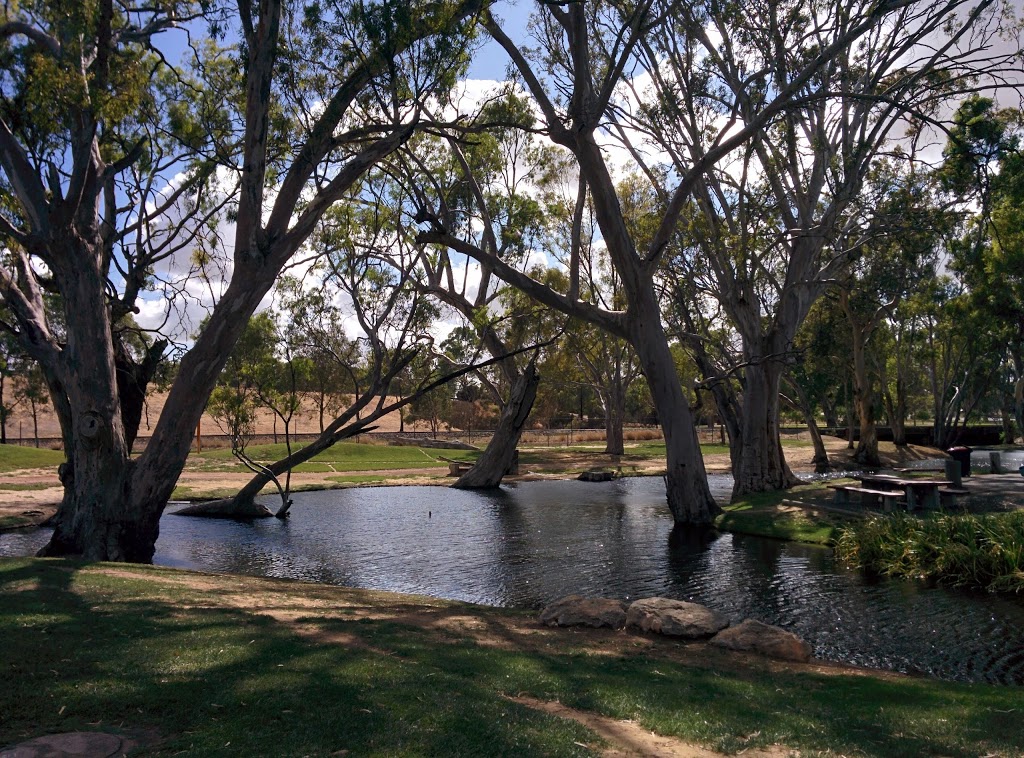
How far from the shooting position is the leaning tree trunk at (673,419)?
827 inches

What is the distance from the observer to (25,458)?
36438 mm

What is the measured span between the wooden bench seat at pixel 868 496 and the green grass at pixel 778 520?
114cm

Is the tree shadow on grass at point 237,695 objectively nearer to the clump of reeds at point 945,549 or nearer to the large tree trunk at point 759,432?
the clump of reeds at point 945,549

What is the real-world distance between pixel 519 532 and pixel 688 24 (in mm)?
14235

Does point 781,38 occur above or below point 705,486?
above

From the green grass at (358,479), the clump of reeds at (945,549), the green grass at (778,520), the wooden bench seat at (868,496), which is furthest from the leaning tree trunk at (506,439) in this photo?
the clump of reeds at (945,549)

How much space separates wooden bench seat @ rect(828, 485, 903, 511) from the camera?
19172 millimetres

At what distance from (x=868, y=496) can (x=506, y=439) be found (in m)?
16.5

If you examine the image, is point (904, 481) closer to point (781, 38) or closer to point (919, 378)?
point (781, 38)

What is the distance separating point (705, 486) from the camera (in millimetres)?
21984

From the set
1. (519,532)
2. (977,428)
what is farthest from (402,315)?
(977,428)

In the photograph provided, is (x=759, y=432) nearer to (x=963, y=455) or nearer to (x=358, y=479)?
(x=963, y=455)

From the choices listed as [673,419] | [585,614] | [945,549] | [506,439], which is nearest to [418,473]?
[506,439]

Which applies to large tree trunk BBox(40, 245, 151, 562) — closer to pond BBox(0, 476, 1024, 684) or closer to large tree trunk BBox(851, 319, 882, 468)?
pond BBox(0, 476, 1024, 684)
